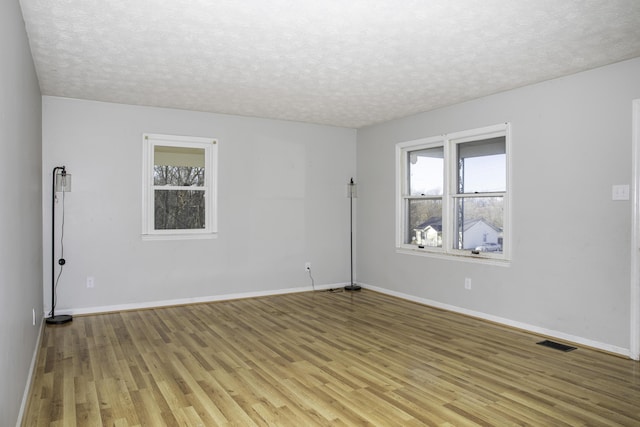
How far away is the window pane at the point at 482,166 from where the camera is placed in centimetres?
496

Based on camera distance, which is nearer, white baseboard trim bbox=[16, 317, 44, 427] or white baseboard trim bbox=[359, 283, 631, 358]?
white baseboard trim bbox=[16, 317, 44, 427]

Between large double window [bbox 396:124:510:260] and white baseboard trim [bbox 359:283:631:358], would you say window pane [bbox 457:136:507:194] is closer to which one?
large double window [bbox 396:124:510:260]

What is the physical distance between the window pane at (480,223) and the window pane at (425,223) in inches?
13.5

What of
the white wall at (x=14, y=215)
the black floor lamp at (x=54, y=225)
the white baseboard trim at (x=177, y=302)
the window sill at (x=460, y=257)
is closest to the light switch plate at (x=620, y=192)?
the window sill at (x=460, y=257)

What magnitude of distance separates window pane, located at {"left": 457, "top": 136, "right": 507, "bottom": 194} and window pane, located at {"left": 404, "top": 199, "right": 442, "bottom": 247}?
0.51 meters

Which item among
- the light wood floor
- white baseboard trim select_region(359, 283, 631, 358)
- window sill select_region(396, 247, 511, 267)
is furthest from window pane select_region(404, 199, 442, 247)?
the light wood floor

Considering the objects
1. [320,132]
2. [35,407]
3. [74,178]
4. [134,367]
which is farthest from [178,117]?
[35,407]

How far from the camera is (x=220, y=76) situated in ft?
14.2

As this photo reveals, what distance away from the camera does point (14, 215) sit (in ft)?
8.21

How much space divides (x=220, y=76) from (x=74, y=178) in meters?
2.31

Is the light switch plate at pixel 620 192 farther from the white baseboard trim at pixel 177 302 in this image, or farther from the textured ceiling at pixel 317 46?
the white baseboard trim at pixel 177 302

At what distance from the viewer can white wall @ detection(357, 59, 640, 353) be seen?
12.7ft

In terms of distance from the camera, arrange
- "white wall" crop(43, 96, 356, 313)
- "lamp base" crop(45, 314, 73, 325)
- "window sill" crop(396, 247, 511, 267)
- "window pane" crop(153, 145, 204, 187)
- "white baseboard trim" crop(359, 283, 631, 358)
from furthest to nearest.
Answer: "window pane" crop(153, 145, 204, 187) < "white wall" crop(43, 96, 356, 313) < "window sill" crop(396, 247, 511, 267) < "lamp base" crop(45, 314, 73, 325) < "white baseboard trim" crop(359, 283, 631, 358)

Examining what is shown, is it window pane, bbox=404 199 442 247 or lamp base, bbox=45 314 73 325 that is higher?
window pane, bbox=404 199 442 247
